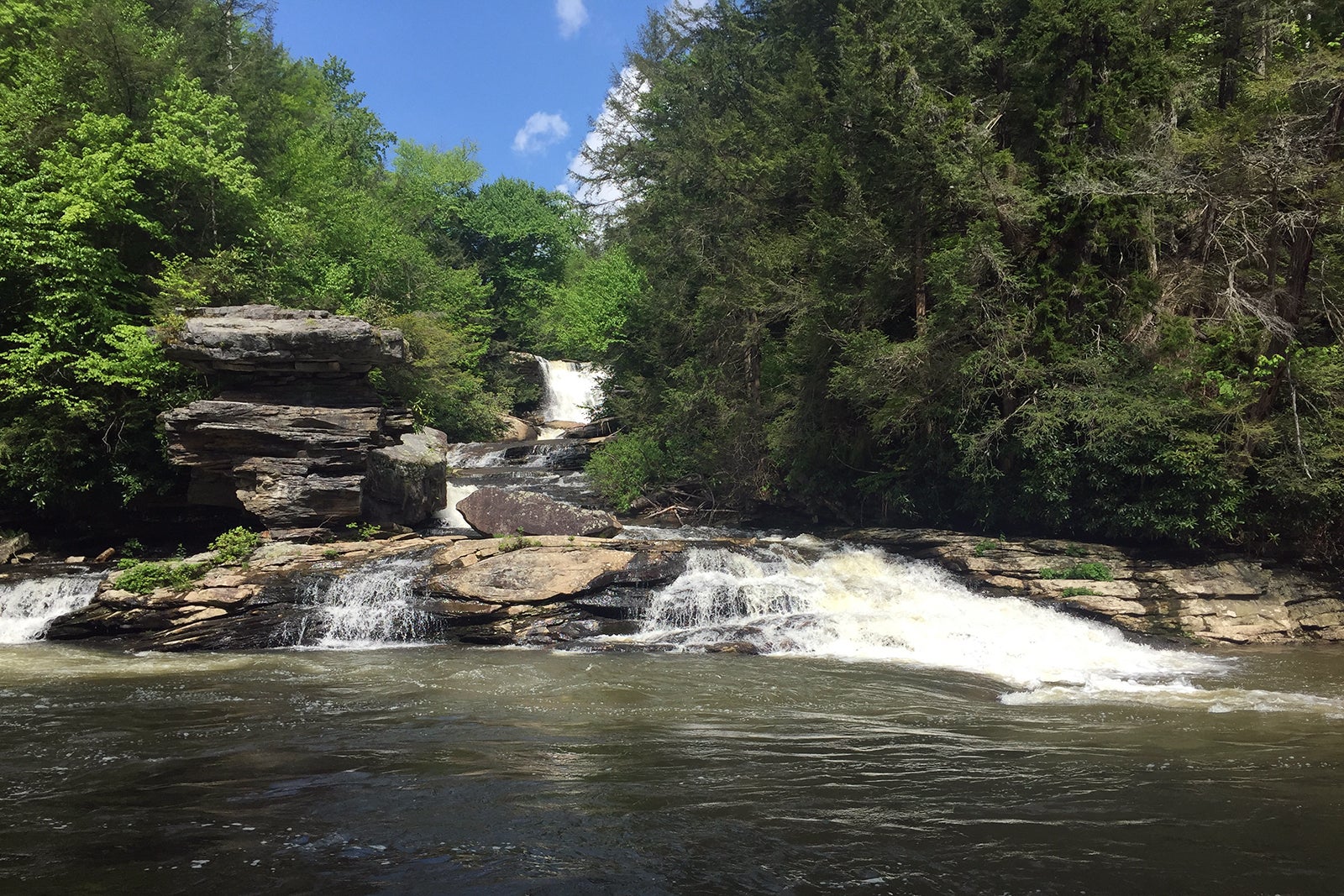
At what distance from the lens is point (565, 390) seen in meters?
40.7

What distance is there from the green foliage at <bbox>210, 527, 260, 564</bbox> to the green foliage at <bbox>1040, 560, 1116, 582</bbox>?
13.5 m

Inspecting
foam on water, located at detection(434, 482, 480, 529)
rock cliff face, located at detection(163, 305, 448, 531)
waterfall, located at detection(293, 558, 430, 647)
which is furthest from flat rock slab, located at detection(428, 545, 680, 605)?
foam on water, located at detection(434, 482, 480, 529)

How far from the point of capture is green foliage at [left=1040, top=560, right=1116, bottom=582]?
13172 mm

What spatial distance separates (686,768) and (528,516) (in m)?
10.8

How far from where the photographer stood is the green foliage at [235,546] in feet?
43.6

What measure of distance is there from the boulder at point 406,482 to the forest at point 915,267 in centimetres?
159

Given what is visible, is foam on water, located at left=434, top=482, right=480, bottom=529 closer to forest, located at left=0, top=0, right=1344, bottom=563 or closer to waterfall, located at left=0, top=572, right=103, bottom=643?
forest, located at left=0, top=0, right=1344, bottom=563

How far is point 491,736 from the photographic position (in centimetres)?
704

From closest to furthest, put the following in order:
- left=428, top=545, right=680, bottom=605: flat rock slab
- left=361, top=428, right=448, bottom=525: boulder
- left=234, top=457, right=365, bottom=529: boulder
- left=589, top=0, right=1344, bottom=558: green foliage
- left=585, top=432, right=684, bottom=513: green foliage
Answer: left=428, top=545, right=680, bottom=605: flat rock slab, left=589, top=0, right=1344, bottom=558: green foliage, left=234, top=457, right=365, bottom=529: boulder, left=361, top=428, right=448, bottom=525: boulder, left=585, top=432, right=684, bottom=513: green foliage

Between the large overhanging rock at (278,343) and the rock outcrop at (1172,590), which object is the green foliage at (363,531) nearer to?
the large overhanging rock at (278,343)

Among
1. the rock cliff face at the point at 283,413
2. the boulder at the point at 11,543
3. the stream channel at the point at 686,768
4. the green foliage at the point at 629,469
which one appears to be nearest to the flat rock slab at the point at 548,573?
the stream channel at the point at 686,768

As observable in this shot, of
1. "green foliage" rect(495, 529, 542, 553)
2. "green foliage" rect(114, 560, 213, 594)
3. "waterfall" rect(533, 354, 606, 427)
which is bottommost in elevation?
"green foliage" rect(114, 560, 213, 594)

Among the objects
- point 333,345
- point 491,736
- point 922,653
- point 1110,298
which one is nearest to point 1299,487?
point 1110,298

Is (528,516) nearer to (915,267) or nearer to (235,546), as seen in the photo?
(235,546)
